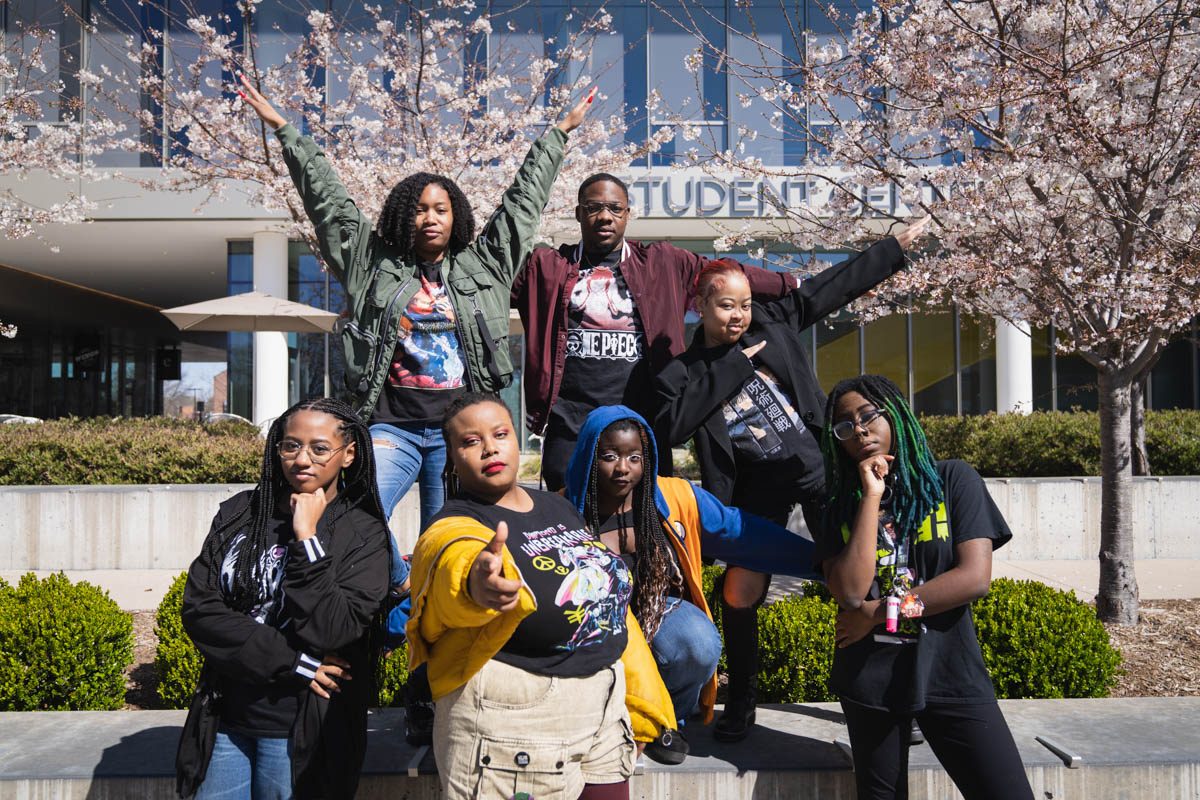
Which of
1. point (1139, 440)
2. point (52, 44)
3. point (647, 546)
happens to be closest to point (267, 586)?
point (647, 546)

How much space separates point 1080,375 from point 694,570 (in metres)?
18.0

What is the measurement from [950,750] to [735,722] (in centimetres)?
90

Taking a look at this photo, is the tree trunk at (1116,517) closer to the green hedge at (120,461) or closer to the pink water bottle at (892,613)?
the pink water bottle at (892,613)

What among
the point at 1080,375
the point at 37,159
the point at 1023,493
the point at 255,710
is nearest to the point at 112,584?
the point at 37,159

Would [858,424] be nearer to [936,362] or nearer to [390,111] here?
[390,111]

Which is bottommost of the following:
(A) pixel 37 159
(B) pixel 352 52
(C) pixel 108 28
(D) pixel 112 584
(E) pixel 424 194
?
(D) pixel 112 584

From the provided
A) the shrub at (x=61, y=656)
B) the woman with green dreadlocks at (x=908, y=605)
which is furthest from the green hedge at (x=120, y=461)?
the woman with green dreadlocks at (x=908, y=605)

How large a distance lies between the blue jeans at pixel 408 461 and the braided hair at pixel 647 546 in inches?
32.2

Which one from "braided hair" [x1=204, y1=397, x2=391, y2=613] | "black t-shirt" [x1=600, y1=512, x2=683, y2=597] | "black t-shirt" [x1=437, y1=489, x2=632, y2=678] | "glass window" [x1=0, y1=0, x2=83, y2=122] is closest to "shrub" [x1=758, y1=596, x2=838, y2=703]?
"black t-shirt" [x1=600, y1=512, x2=683, y2=597]

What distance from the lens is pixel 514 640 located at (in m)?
2.26

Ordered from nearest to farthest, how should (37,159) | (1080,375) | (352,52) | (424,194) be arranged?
1. (424,194)
2. (37,159)
3. (352,52)
4. (1080,375)

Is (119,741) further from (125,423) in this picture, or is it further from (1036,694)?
(125,423)

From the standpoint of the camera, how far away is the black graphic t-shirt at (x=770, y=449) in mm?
3334

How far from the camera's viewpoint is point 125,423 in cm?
1123
